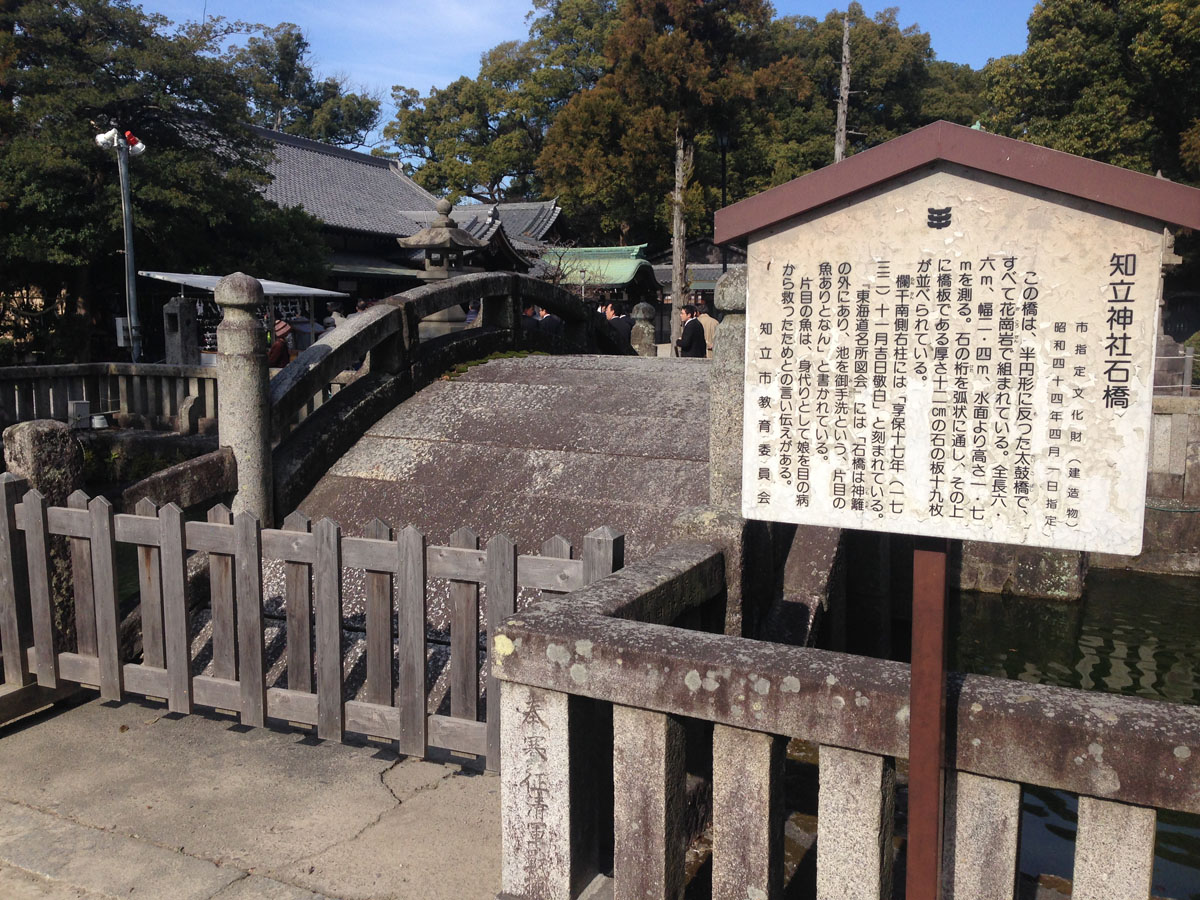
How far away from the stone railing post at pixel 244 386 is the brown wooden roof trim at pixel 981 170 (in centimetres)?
376

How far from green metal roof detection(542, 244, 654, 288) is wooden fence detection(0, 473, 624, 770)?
78.9 feet

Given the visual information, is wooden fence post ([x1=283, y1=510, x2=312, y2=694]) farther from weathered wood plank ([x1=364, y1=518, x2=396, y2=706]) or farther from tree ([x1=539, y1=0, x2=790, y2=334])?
tree ([x1=539, y1=0, x2=790, y2=334])

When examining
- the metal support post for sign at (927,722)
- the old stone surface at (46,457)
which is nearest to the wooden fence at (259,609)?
the old stone surface at (46,457)

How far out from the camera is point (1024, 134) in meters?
26.1

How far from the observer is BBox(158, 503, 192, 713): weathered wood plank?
147 inches

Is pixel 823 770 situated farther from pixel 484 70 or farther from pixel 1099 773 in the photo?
pixel 484 70

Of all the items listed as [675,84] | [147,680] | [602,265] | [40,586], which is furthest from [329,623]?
[675,84]

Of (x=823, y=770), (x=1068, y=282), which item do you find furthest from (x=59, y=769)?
(x=1068, y=282)

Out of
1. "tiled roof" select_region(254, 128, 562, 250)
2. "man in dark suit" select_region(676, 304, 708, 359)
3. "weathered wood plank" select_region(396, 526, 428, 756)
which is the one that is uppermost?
"tiled roof" select_region(254, 128, 562, 250)

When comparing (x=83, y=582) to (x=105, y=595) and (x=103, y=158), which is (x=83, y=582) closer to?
(x=105, y=595)

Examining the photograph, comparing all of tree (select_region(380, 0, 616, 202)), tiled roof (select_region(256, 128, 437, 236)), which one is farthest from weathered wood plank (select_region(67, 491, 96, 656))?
tree (select_region(380, 0, 616, 202))

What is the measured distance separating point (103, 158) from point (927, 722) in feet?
58.0

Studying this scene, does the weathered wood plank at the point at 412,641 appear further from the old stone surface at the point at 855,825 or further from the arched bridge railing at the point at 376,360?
the arched bridge railing at the point at 376,360

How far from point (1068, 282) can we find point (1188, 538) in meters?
9.75
